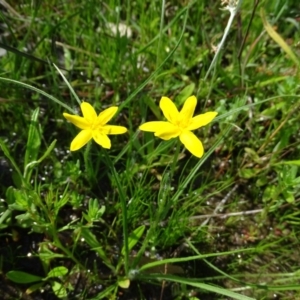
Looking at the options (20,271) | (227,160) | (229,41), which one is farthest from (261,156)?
(20,271)

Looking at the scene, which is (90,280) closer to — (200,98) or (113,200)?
(113,200)

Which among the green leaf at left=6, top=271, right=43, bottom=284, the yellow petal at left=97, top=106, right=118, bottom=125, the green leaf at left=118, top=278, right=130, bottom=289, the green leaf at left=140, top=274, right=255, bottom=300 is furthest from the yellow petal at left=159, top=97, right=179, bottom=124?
the green leaf at left=6, top=271, right=43, bottom=284

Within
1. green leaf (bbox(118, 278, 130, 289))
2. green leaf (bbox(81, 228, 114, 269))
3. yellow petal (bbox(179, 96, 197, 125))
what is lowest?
green leaf (bbox(118, 278, 130, 289))

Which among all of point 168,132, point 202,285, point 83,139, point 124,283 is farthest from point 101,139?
point 124,283

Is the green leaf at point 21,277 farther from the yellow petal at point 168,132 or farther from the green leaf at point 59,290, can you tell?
the yellow petal at point 168,132

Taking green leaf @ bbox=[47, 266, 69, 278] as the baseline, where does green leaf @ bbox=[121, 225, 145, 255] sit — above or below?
above

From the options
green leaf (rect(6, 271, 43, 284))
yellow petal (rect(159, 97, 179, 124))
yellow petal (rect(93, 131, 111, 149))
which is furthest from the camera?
green leaf (rect(6, 271, 43, 284))

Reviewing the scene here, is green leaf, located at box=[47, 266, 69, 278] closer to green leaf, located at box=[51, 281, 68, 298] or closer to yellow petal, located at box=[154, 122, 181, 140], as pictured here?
green leaf, located at box=[51, 281, 68, 298]
